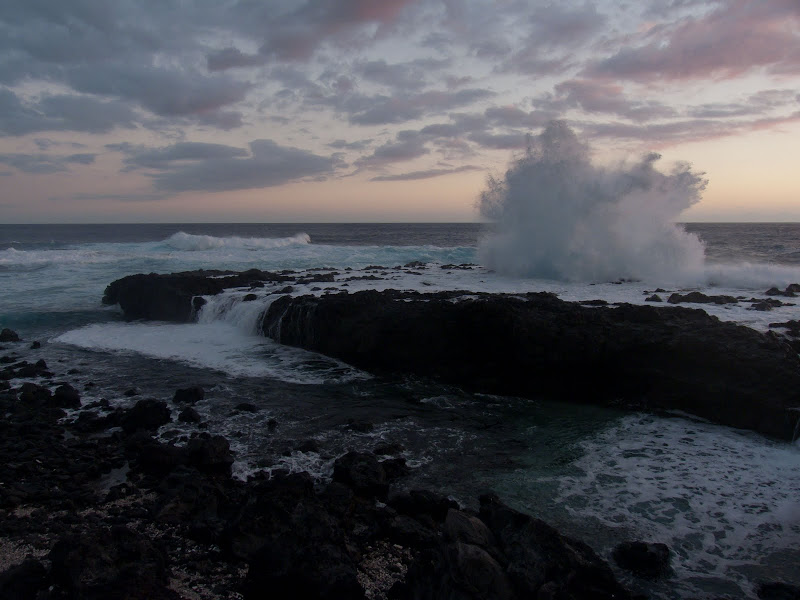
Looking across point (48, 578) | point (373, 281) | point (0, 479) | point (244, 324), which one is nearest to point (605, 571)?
point (48, 578)

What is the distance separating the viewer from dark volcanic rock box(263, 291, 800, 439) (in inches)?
421

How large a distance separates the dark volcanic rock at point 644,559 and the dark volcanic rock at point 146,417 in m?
8.62

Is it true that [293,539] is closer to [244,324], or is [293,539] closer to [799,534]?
[799,534]

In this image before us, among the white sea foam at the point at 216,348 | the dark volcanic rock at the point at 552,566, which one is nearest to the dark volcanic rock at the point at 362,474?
the dark volcanic rock at the point at 552,566

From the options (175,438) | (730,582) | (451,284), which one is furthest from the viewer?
(451,284)

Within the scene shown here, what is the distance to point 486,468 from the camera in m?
9.02

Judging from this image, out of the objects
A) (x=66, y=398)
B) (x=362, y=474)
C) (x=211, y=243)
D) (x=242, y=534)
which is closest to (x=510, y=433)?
(x=362, y=474)

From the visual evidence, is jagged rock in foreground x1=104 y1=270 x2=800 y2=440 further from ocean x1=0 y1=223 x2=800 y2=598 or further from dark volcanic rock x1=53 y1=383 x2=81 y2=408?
dark volcanic rock x1=53 y1=383 x2=81 y2=408

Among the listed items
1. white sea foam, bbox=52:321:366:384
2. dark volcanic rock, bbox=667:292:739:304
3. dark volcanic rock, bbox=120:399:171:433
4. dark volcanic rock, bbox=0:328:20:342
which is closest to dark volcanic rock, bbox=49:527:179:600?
dark volcanic rock, bbox=120:399:171:433

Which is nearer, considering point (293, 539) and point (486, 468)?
point (293, 539)

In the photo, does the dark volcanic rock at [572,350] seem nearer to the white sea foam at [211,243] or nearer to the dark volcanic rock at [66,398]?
the dark volcanic rock at [66,398]

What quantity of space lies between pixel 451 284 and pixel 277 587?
16.9m

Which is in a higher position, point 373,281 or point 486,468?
point 373,281

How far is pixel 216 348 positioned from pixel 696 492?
45.5 ft
